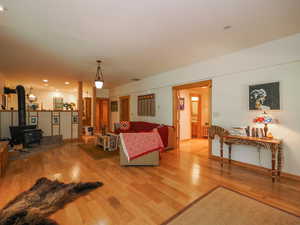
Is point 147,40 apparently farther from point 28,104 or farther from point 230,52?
point 28,104

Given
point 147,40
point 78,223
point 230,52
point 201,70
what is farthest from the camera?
point 201,70

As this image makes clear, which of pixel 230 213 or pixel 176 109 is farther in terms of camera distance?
pixel 176 109

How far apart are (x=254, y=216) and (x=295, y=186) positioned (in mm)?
1409

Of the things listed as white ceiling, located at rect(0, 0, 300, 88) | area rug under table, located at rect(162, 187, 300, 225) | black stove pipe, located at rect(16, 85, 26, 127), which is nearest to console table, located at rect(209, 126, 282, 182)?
area rug under table, located at rect(162, 187, 300, 225)

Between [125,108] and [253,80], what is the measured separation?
5701 mm

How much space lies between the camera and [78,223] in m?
1.67

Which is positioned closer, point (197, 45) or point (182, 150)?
point (197, 45)

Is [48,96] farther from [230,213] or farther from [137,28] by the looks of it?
[230,213]

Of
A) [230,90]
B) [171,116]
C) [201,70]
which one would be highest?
[201,70]

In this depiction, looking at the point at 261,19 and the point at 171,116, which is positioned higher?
the point at 261,19

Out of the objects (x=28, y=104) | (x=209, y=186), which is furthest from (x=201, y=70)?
(x=28, y=104)

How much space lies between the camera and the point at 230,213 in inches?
71.6

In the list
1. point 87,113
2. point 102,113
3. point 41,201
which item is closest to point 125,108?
point 102,113

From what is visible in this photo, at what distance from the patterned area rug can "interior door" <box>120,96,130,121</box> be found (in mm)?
4983
